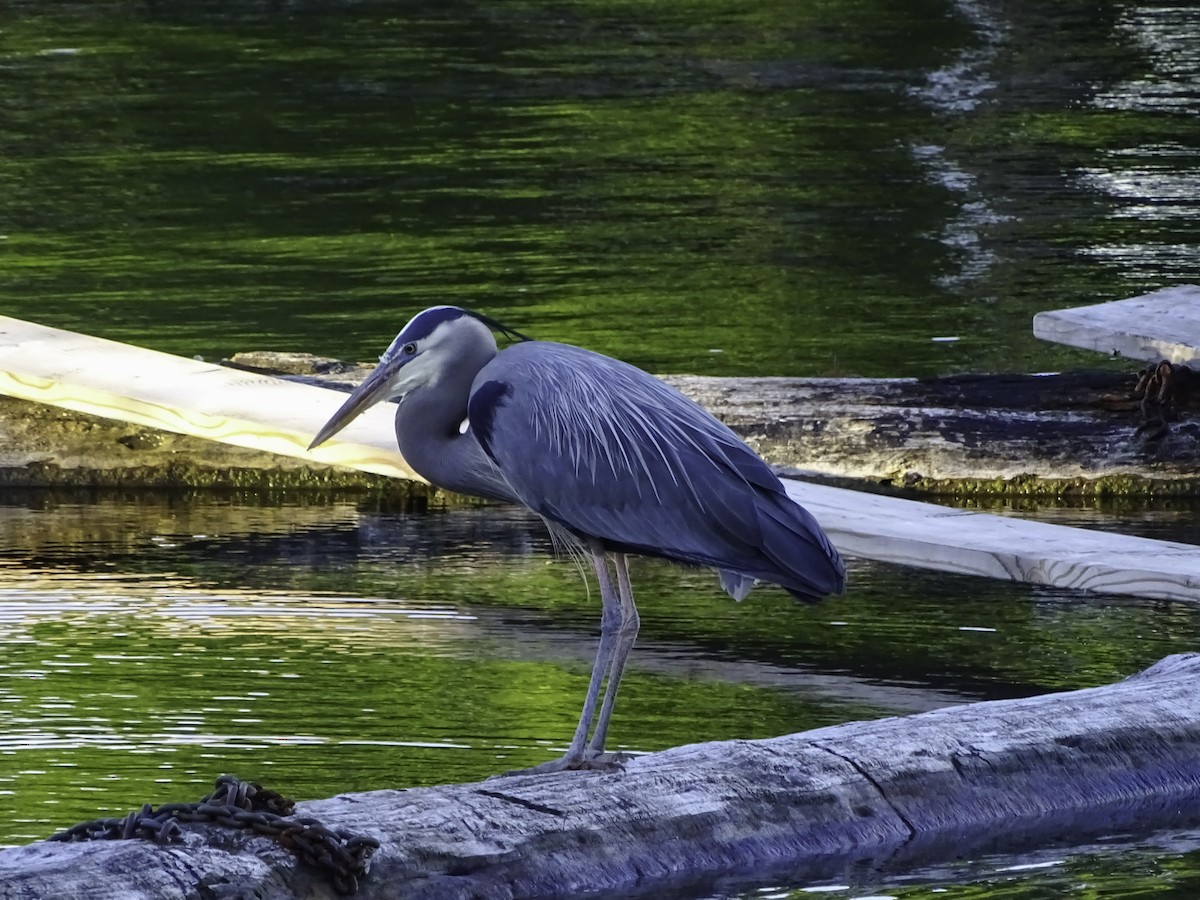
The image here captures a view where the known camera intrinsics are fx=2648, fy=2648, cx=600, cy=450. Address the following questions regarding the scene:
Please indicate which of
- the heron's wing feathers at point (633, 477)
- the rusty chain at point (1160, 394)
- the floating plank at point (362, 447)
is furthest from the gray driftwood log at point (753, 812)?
the rusty chain at point (1160, 394)

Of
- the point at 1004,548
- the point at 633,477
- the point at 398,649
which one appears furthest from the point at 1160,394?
the point at 633,477

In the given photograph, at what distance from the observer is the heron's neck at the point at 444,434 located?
5.92m

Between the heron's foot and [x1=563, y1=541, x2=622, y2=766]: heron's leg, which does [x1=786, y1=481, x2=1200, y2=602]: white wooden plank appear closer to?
[x1=563, y1=541, x2=622, y2=766]: heron's leg

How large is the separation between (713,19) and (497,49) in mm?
3057

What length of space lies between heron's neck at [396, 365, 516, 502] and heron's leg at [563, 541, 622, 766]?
0.92 ft

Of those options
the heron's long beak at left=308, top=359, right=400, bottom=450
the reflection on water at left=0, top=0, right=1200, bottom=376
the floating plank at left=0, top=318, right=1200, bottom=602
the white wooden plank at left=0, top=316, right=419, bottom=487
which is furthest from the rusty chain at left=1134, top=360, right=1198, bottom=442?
the heron's long beak at left=308, top=359, right=400, bottom=450

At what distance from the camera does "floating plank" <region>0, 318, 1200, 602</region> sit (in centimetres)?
748

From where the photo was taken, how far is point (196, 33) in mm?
24734

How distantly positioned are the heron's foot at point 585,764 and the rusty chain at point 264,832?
66 centimetres

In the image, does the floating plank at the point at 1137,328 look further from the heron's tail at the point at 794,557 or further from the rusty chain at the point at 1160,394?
the heron's tail at the point at 794,557

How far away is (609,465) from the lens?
575cm

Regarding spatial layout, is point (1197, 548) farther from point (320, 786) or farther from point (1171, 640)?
point (320, 786)

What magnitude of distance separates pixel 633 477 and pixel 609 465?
0.06 metres

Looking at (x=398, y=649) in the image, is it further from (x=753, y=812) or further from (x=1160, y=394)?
(x=1160, y=394)
